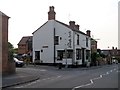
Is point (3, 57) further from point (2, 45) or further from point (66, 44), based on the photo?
point (66, 44)

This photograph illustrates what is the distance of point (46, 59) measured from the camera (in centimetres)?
6184

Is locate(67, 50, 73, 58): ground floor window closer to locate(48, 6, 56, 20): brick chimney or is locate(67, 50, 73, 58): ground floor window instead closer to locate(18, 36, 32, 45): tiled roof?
locate(48, 6, 56, 20): brick chimney

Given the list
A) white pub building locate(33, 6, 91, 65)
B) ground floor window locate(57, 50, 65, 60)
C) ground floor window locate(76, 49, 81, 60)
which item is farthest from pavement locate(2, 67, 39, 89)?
ground floor window locate(76, 49, 81, 60)

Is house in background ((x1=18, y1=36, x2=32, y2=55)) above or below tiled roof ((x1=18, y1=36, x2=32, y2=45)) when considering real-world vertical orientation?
below

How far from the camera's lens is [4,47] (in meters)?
32.8

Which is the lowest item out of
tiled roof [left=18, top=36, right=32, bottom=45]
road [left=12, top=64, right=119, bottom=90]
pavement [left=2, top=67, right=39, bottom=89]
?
road [left=12, top=64, right=119, bottom=90]

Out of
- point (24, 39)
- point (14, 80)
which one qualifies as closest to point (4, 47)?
point (14, 80)

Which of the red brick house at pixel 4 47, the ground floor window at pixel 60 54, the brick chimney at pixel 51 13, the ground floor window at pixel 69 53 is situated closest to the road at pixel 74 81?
the red brick house at pixel 4 47

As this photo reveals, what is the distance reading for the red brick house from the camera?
32209 millimetres

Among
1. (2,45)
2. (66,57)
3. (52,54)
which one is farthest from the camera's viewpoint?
(52,54)

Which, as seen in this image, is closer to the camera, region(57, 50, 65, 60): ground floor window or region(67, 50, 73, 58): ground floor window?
region(57, 50, 65, 60): ground floor window

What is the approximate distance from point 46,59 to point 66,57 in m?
6.18

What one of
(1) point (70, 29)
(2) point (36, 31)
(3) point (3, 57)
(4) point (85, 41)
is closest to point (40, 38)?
(2) point (36, 31)

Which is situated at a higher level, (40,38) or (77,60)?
(40,38)
